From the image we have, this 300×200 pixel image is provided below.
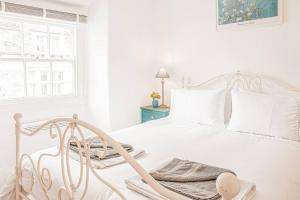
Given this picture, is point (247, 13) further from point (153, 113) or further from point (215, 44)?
point (153, 113)

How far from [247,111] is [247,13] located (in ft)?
3.65

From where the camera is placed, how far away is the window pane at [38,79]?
9.86 ft

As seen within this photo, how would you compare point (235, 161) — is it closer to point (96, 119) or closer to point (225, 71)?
point (225, 71)

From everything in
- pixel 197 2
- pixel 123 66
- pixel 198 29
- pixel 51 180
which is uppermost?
pixel 197 2

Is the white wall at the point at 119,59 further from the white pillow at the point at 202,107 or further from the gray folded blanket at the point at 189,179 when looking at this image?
the gray folded blanket at the point at 189,179

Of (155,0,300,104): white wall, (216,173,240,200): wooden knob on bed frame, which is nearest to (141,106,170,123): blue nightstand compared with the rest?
(155,0,300,104): white wall

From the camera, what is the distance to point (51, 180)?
1.54 metres

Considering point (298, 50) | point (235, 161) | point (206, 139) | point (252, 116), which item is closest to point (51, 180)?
point (235, 161)

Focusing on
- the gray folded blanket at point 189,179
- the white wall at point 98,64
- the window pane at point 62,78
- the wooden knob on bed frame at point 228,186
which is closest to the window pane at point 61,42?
the window pane at point 62,78

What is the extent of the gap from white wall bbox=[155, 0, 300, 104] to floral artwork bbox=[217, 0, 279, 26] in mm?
104

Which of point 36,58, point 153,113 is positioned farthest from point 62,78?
point 153,113

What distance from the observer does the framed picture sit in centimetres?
269

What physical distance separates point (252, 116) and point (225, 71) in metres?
0.84

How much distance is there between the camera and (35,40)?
3.01 meters
